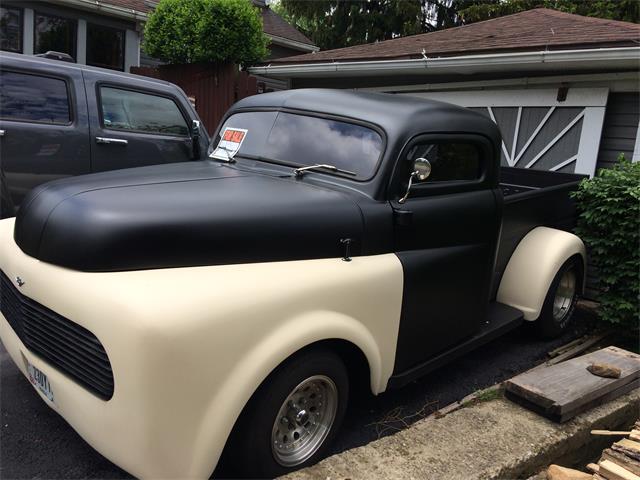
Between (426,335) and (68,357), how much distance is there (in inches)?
72.8

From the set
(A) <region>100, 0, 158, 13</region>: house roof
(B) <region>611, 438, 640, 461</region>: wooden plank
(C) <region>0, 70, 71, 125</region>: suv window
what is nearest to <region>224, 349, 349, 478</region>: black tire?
(B) <region>611, 438, 640, 461</region>: wooden plank

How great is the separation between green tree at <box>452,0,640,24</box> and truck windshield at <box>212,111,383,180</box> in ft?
50.2

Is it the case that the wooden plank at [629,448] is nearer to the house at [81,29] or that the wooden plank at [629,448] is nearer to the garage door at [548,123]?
the garage door at [548,123]

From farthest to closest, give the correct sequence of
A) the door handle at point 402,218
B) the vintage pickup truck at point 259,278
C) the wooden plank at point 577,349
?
the wooden plank at point 577,349 → the door handle at point 402,218 → the vintage pickup truck at point 259,278

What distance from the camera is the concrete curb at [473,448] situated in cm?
231

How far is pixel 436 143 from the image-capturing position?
313 centimetres

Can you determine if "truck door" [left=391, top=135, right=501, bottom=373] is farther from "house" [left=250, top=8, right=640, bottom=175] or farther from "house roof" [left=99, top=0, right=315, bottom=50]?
"house roof" [left=99, top=0, right=315, bottom=50]

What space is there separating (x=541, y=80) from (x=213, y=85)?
6.20m

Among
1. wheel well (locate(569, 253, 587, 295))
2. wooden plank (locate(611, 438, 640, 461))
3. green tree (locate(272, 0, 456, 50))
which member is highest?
green tree (locate(272, 0, 456, 50))

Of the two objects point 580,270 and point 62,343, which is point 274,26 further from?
point 62,343

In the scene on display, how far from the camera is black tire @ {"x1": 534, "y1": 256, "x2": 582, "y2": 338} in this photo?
13.8 feet

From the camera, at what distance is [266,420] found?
7.31ft

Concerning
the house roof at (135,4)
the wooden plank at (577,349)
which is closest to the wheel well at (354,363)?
the wooden plank at (577,349)

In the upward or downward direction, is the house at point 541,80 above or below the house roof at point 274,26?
below
